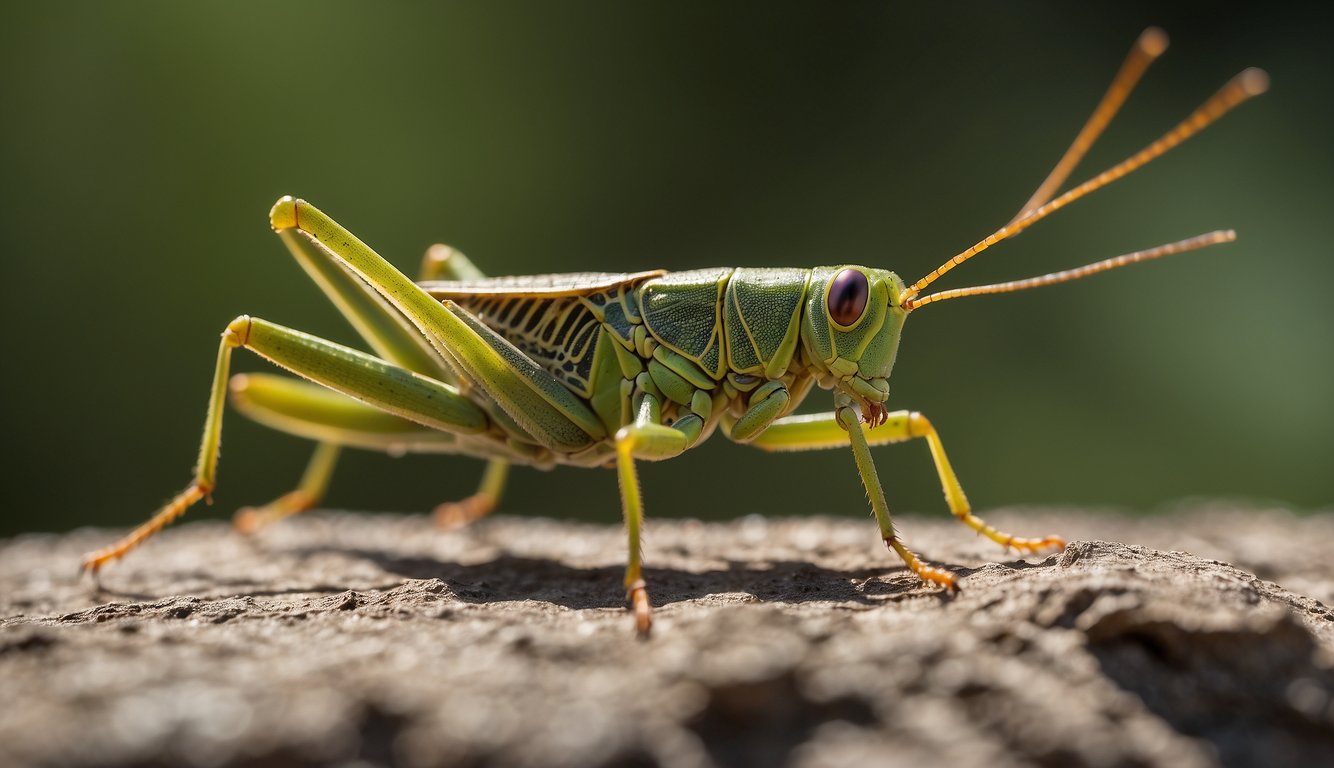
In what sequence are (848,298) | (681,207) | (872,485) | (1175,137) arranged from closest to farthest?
(1175,137) < (872,485) < (848,298) < (681,207)

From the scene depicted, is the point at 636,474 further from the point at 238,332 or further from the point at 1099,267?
the point at 238,332

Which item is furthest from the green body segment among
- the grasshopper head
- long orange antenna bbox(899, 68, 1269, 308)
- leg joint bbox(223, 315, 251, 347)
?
leg joint bbox(223, 315, 251, 347)

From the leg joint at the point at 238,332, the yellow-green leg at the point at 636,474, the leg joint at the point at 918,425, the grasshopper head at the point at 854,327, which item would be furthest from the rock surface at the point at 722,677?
the leg joint at the point at 238,332

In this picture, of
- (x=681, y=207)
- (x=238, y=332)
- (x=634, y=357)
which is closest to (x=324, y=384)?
(x=238, y=332)

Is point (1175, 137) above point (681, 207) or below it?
below

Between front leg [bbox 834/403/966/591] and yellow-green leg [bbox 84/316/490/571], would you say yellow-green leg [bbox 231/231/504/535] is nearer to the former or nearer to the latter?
yellow-green leg [bbox 84/316/490/571]

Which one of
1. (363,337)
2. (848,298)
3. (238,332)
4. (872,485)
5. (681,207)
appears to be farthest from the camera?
(681,207)

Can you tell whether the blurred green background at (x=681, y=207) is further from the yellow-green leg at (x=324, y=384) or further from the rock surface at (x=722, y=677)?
the rock surface at (x=722, y=677)
